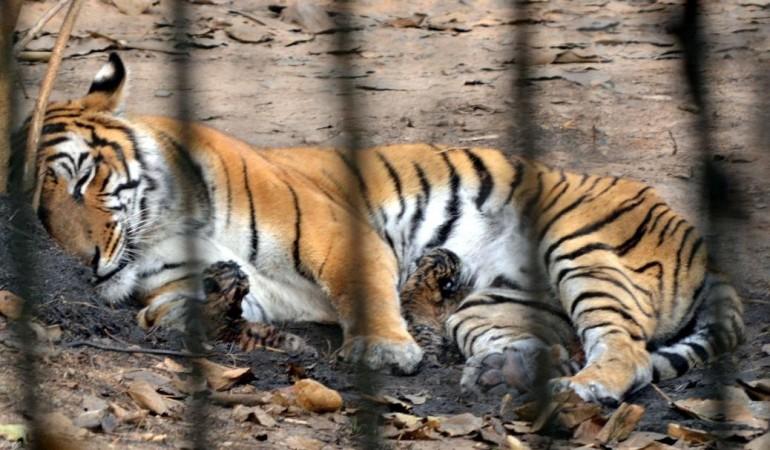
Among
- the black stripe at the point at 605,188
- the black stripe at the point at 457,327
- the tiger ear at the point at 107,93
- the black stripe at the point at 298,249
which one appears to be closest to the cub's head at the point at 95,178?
the tiger ear at the point at 107,93

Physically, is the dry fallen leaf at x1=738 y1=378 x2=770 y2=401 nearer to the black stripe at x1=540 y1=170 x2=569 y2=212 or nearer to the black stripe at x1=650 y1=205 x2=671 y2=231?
the black stripe at x1=650 y1=205 x2=671 y2=231

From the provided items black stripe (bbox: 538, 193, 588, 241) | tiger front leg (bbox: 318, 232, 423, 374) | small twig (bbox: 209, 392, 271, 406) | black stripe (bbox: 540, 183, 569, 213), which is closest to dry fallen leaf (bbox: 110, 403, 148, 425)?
small twig (bbox: 209, 392, 271, 406)

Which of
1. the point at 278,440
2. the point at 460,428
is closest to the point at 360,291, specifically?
the point at 278,440

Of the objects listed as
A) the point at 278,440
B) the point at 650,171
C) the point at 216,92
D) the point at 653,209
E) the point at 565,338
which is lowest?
the point at 278,440

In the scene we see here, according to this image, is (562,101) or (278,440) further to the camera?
(562,101)

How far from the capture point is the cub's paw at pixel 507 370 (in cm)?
465

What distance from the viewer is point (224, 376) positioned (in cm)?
419

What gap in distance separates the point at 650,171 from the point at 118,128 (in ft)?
8.48

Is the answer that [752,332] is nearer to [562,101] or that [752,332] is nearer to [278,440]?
[278,440]

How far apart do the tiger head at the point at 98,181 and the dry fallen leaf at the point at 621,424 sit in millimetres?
2139

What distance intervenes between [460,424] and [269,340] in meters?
1.13

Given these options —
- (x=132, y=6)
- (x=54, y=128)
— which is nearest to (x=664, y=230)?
(x=54, y=128)

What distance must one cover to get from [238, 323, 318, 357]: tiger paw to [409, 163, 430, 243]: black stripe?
3.81 ft

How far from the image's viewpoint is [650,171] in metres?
6.72
